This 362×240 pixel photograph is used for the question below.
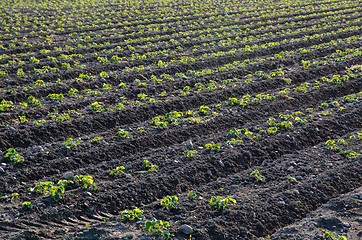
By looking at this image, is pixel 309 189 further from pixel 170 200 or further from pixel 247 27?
pixel 247 27

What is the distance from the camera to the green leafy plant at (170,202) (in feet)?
20.8

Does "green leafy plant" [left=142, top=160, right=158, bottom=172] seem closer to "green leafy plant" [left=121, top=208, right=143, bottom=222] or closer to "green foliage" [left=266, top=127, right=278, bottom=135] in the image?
"green leafy plant" [left=121, top=208, right=143, bottom=222]

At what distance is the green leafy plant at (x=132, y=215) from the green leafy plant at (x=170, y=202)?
45 centimetres

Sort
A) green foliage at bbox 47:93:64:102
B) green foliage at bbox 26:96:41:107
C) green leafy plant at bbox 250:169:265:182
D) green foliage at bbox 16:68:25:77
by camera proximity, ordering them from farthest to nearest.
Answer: green foliage at bbox 16:68:25:77 < green foliage at bbox 47:93:64:102 < green foliage at bbox 26:96:41:107 < green leafy plant at bbox 250:169:265:182

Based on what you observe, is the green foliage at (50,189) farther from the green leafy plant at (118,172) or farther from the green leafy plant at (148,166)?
the green leafy plant at (148,166)

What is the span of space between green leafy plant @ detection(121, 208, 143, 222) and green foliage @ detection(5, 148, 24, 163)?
2808 millimetres

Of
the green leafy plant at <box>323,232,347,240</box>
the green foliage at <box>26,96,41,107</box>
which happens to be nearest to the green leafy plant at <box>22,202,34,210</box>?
the green leafy plant at <box>323,232,347,240</box>

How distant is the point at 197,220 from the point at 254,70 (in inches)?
363

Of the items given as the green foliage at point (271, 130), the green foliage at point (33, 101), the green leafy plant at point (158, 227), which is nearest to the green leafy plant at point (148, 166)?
the green leafy plant at point (158, 227)

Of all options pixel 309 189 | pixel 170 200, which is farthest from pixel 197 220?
pixel 309 189

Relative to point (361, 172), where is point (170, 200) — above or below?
above

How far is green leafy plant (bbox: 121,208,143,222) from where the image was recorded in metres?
5.99

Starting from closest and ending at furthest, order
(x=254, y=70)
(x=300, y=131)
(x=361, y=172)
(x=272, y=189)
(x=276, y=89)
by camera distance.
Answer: (x=272, y=189) < (x=361, y=172) < (x=300, y=131) < (x=276, y=89) < (x=254, y=70)

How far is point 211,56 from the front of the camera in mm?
15508
